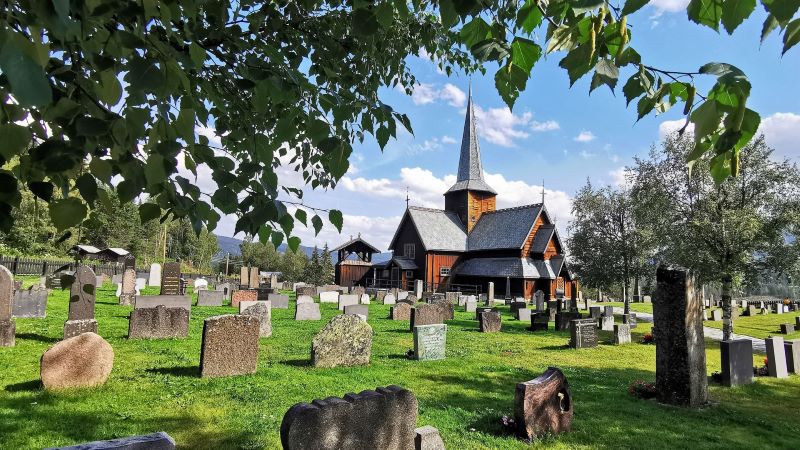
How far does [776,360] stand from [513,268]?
28.5 metres

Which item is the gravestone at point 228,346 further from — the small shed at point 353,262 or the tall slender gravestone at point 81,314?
the small shed at point 353,262

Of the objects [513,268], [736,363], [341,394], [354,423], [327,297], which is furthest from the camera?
[513,268]

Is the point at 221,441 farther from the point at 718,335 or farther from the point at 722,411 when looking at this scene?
the point at 718,335

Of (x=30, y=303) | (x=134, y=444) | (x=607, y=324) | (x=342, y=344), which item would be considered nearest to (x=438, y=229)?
(x=607, y=324)

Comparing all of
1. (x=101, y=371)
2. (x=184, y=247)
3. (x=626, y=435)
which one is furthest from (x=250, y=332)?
(x=184, y=247)

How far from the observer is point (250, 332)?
9109mm

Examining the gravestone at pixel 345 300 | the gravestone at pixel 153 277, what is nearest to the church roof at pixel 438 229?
the gravestone at pixel 345 300

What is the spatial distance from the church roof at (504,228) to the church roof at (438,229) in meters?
1.30

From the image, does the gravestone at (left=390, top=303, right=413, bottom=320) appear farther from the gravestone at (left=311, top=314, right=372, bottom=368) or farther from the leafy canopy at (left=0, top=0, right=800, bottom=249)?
the leafy canopy at (left=0, top=0, right=800, bottom=249)

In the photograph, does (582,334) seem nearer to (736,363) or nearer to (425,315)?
(736,363)

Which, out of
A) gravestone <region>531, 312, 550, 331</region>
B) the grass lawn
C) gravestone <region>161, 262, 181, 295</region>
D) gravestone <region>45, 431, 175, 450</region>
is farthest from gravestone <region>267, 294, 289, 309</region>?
gravestone <region>45, 431, 175, 450</region>

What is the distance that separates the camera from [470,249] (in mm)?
45562

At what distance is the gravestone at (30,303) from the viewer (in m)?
15.4

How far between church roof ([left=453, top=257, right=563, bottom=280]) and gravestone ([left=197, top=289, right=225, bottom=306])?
25.1 metres
